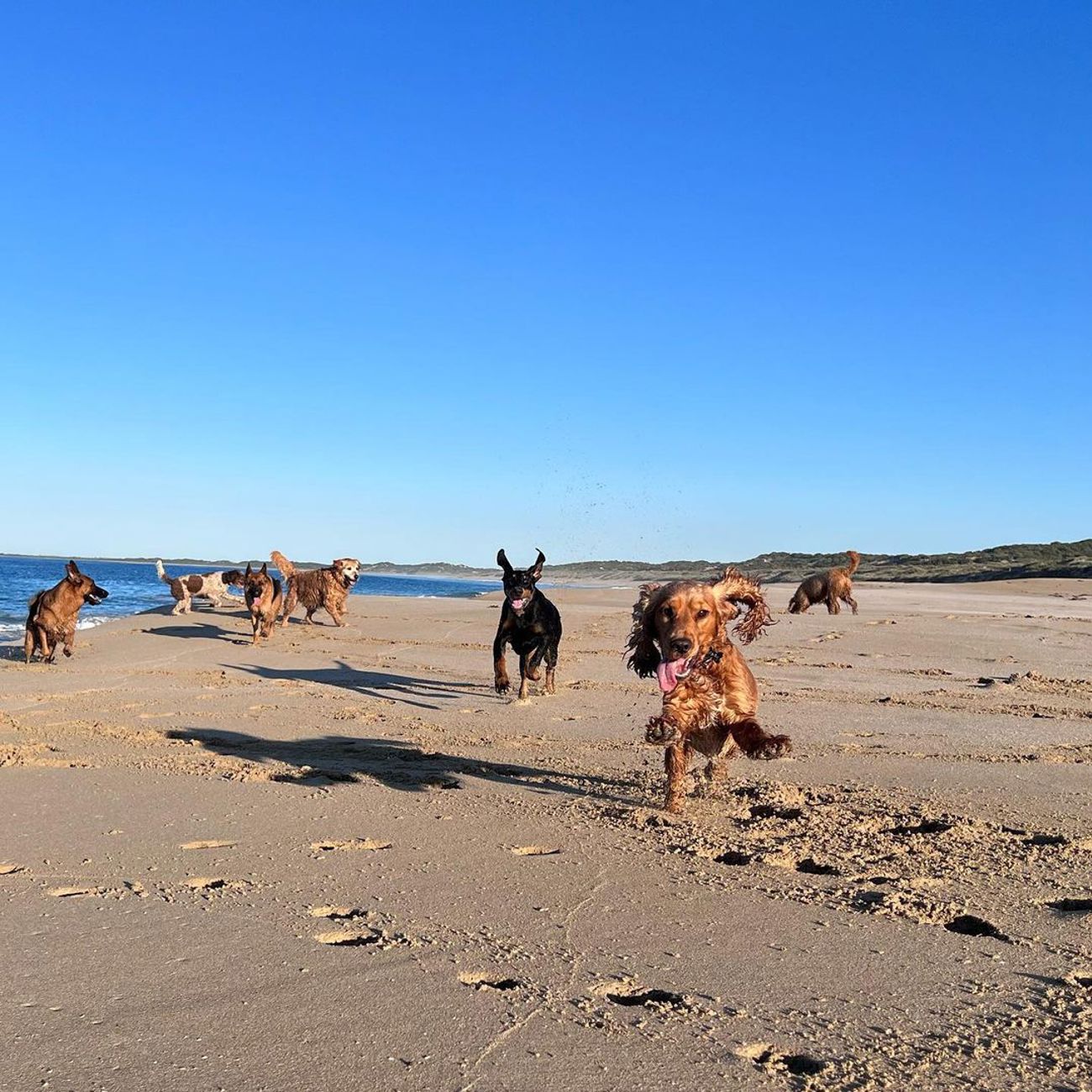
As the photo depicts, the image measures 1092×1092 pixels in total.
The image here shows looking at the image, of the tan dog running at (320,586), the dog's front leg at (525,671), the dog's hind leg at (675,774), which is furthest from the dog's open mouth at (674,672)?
the tan dog running at (320,586)

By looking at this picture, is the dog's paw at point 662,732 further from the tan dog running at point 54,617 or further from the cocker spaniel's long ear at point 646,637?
the tan dog running at point 54,617

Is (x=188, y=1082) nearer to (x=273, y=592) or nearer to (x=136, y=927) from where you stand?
(x=136, y=927)

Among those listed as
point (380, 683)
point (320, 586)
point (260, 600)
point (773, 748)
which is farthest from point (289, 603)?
point (773, 748)

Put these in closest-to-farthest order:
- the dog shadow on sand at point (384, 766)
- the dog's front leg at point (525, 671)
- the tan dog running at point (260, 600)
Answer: the dog shadow on sand at point (384, 766)
the dog's front leg at point (525, 671)
the tan dog running at point (260, 600)

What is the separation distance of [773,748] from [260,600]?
11194 mm

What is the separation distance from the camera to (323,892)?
11.9 feet

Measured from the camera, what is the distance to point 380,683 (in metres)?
10.1

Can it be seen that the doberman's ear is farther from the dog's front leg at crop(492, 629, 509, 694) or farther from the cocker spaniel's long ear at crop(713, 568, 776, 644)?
the cocker spaniel's long ear at crop(713, 568, 776, 644)

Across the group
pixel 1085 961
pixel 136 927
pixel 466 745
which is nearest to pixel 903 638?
pixel 466 745

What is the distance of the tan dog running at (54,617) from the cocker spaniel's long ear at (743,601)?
30.5ft

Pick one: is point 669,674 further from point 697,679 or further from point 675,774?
point 675,774

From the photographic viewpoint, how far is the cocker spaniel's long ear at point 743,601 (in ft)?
17.6

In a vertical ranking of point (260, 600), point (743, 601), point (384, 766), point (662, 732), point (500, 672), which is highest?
point (743, 601)

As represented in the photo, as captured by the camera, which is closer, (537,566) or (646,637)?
(646,637)
